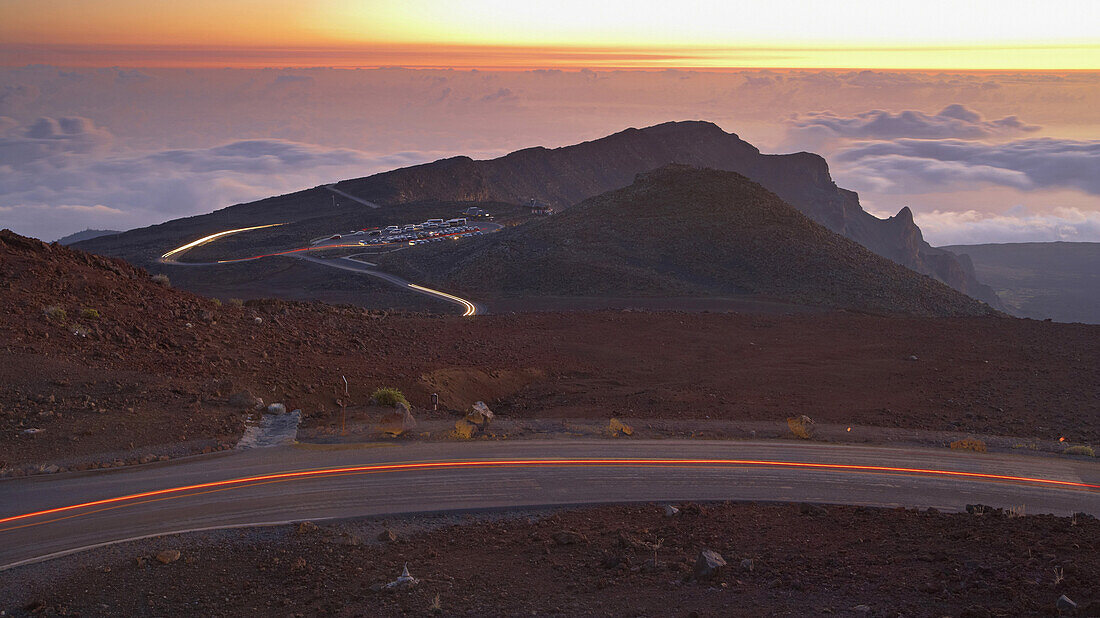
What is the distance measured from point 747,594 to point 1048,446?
1521cm

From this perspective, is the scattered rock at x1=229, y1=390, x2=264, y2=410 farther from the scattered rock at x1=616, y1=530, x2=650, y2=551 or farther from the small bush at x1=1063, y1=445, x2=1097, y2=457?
the small bush at x1=1063, y1=445, x2=1097, y2=457

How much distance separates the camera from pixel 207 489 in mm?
17172

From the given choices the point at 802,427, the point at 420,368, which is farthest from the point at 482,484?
the point at 420,368

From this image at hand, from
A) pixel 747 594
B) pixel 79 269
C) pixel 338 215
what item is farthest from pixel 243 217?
pixel 747 594

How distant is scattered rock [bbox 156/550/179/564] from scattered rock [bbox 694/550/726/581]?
912cm

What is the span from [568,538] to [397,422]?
29.1ft

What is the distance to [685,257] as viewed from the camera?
220 ft

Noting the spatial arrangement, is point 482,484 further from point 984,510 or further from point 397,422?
point 984,510

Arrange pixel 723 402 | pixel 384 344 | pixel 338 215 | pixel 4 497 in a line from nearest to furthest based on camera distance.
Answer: pixel 4 497
pixel 723 402
pixel 384 344
pixel 338 215

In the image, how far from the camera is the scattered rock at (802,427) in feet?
74.1

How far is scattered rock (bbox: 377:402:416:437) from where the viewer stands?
21672 millimetres

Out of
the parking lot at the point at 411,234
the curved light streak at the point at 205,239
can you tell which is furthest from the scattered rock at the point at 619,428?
the curved light streak at the point at 205,239

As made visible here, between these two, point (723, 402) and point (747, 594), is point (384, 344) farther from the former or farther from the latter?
point (747, 594)

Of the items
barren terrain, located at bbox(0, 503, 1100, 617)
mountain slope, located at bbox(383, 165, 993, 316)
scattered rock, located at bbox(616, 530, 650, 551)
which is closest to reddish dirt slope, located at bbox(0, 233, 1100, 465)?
barren terrain, located at bbox(0, 503, 1100, 617)
